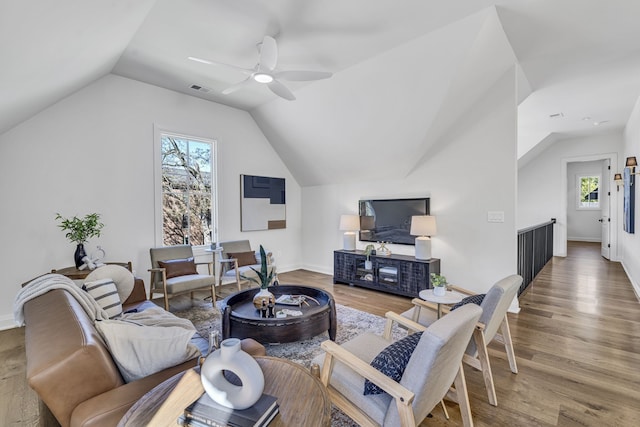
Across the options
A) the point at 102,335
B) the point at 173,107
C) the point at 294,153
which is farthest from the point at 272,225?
the point at 102,335

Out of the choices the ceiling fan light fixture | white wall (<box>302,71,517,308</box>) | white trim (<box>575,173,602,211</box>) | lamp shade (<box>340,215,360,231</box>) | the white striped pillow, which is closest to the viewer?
the white striped pillow

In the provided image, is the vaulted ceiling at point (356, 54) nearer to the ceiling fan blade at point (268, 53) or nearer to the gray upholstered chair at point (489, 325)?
the ceiling fan blade at point (268, 53)

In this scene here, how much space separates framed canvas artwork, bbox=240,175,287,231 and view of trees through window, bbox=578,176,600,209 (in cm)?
995

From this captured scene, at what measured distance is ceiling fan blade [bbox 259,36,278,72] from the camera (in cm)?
267

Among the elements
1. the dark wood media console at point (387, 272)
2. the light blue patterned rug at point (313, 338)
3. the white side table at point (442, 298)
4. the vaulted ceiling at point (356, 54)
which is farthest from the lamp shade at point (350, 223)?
the white side table at point (442, 298)

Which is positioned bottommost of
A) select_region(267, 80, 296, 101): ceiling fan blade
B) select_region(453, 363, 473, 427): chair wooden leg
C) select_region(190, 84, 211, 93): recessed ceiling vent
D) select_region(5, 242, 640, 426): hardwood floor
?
select_region(5, 242, 640, 426): hardwood floor

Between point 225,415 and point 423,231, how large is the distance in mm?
3737

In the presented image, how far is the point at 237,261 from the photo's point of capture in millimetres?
4453

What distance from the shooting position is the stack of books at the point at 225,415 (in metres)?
0.98

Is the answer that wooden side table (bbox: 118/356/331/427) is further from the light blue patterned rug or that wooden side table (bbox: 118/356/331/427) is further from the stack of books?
the light blue patterned rug

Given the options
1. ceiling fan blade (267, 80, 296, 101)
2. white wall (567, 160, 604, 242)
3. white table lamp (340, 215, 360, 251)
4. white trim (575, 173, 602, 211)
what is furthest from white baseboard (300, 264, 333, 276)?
white trim (575, 173, 602, 211)

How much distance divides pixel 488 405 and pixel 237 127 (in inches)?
206

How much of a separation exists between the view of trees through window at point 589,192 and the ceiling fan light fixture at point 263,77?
11.0 meters

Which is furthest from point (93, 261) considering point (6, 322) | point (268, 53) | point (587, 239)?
point (587, 239)
